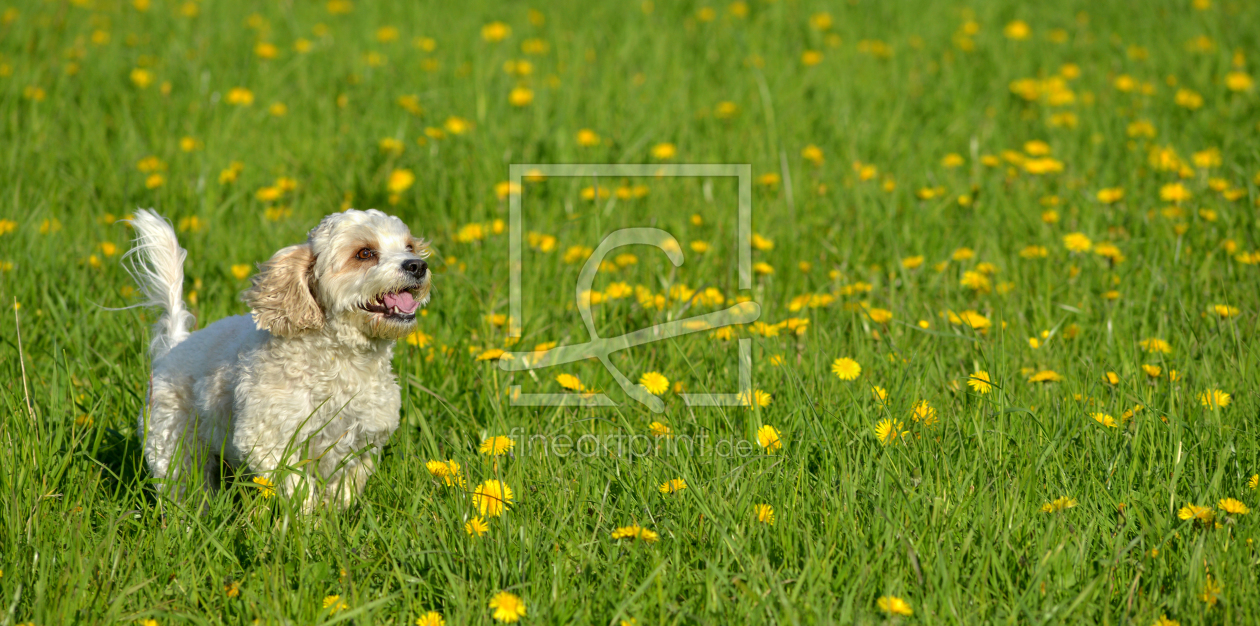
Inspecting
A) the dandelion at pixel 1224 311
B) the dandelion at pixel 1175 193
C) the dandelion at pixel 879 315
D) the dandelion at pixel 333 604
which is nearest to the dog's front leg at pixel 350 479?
the dandelion at pixel 333 604

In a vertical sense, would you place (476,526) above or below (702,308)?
below

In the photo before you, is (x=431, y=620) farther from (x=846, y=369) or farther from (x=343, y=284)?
(x=846, y=369)

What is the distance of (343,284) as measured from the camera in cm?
330

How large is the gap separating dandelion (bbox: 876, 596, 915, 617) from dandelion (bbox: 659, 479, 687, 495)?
0.75 m

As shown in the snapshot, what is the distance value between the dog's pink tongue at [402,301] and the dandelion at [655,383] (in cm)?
94

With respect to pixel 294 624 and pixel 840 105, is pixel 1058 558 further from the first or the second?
pixel 840 105

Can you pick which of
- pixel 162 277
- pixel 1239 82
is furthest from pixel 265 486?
pixel 1239 82

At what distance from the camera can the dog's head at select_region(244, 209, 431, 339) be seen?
326 centimetres

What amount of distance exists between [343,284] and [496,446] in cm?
75

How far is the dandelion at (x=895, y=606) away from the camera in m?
2.43

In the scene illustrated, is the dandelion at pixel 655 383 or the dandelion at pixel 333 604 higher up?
the dandelion at pixel 655 383

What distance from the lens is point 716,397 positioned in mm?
3754

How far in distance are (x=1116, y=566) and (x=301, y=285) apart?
8.74 feet

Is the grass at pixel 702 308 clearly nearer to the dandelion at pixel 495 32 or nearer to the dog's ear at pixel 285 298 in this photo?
the dandelion at pixel 495 32
